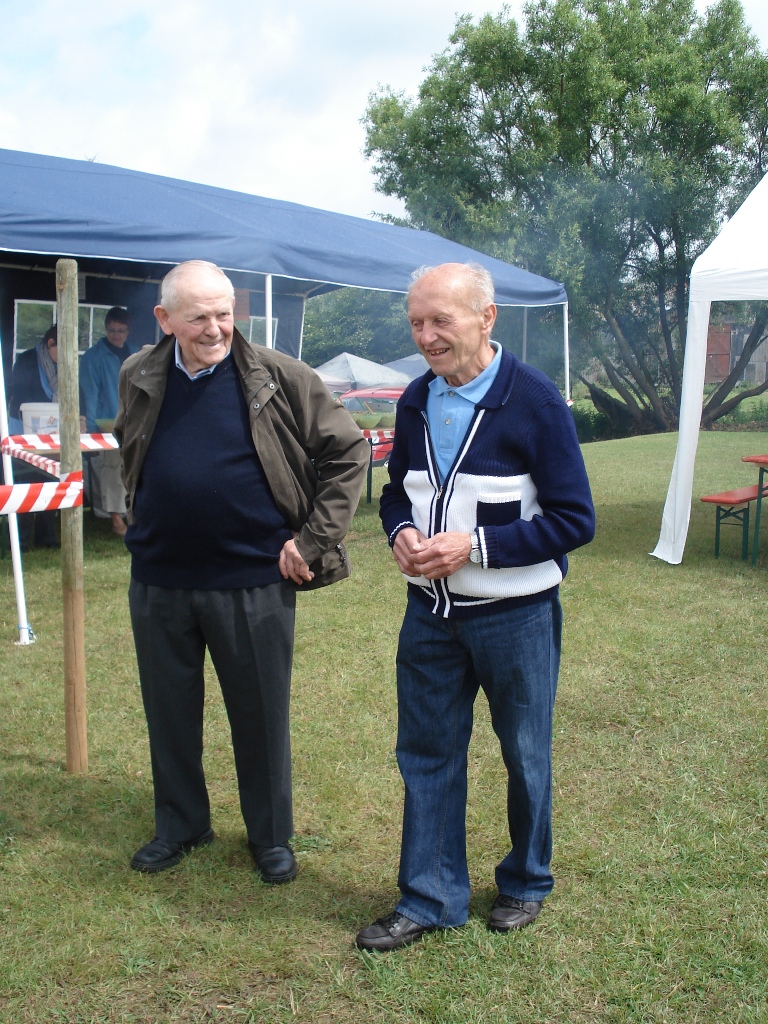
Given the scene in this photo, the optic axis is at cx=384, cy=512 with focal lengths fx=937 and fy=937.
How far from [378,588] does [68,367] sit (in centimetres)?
359

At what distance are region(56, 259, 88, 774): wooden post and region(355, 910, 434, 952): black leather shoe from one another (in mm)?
1530

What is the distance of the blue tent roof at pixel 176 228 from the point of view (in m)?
6.80

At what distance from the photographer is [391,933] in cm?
254

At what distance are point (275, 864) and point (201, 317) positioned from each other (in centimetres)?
168

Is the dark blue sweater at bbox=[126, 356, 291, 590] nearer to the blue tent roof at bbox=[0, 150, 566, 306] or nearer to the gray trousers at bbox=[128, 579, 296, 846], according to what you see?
the gray trousers at bbox=[128, 579, 296, 846]

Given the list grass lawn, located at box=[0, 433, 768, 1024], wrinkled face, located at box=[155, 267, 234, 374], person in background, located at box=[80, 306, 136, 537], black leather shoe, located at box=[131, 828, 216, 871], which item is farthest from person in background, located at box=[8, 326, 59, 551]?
wrinkled face, located at box=[155, 267, 234, 374]

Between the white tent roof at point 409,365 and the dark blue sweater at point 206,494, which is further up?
the white tent roof at point 409,365

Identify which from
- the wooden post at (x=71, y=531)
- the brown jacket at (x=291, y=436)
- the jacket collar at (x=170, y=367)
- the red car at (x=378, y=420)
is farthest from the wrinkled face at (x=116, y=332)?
the jacket collar at (x=170, y=367)

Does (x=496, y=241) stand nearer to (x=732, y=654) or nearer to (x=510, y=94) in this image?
(x=510, y=94)

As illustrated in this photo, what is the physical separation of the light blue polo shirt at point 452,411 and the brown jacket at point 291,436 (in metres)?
0.48

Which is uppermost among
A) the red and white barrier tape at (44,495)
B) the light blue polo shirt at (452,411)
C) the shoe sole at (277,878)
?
the light blue polo shirt at (452,411)

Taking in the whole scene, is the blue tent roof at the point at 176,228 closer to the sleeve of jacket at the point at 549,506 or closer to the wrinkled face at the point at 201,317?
the wrinkled face at the point at 201,317

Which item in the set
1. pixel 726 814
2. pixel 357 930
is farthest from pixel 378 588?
pixel 357 930

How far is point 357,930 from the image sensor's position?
265 cm
